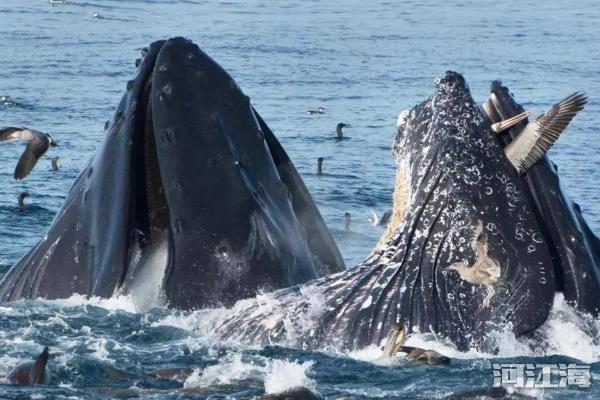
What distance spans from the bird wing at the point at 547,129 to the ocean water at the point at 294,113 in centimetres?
82

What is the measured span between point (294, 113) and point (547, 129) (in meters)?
21.6

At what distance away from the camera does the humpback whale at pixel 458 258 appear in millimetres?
8453

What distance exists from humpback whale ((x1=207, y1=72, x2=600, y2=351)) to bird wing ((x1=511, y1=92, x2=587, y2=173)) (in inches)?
3.5

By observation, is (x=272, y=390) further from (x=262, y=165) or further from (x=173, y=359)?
(x=262, y=165)

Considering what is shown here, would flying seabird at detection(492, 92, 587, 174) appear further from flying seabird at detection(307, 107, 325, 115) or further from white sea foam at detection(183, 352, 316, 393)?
flying seabird at detection(307, 107, 325, 115)

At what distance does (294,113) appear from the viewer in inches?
1195

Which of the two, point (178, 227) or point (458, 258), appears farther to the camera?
point (178, 227)

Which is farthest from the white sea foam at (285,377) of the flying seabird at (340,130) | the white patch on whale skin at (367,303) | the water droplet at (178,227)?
the flying seabird at (340,130)

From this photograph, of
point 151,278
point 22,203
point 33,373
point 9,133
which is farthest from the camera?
point 9,133

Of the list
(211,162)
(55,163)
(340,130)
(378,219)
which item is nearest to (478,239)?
(211,162)

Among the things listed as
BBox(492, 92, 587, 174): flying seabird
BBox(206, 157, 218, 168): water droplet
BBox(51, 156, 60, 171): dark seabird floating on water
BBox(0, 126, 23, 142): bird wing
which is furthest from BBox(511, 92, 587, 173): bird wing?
BBox(51, 156, 60, 171): dark seabird floating on water

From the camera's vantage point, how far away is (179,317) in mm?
9398

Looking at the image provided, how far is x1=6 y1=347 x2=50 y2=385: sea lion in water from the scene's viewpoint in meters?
8.35

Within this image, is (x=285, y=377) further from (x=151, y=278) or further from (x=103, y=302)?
(x=103, y=302)
